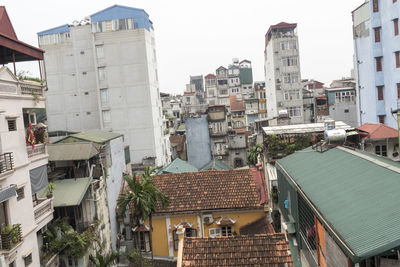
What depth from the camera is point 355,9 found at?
40.0m

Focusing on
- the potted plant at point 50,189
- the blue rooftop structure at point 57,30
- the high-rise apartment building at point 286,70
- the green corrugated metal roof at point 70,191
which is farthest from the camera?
the high-rise apartment building at point 286,70

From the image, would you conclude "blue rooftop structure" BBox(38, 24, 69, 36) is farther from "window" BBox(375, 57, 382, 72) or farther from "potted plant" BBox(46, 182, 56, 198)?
"window" BBox(375, 57, 382, 72)

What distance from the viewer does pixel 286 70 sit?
53.6 metres

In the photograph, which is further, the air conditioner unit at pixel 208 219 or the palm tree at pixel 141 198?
the air conditioner unit at pixel 208 219

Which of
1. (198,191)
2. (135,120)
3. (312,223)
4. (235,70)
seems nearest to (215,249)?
(312,223)

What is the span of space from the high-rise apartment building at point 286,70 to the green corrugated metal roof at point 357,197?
4050 cm

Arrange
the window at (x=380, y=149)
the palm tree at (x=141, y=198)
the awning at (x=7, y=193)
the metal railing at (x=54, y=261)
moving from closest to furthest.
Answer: the awning at (x=7, y=193)
the metal railing at (x=54, y=261)
the palm tree at (x=141, y=198)
the window at (x=380, y=149)

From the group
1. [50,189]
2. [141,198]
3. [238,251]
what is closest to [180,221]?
[141,198]

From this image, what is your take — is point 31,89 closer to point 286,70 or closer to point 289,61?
point 286,70

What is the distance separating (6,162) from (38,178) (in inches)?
131

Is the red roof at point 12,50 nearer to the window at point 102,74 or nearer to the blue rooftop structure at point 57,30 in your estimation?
the window at point 102,74

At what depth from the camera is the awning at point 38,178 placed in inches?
667

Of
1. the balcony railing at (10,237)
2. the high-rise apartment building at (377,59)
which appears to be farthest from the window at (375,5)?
the balcony railing at (10,237)

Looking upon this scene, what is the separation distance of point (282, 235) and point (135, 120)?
31.9 metres
